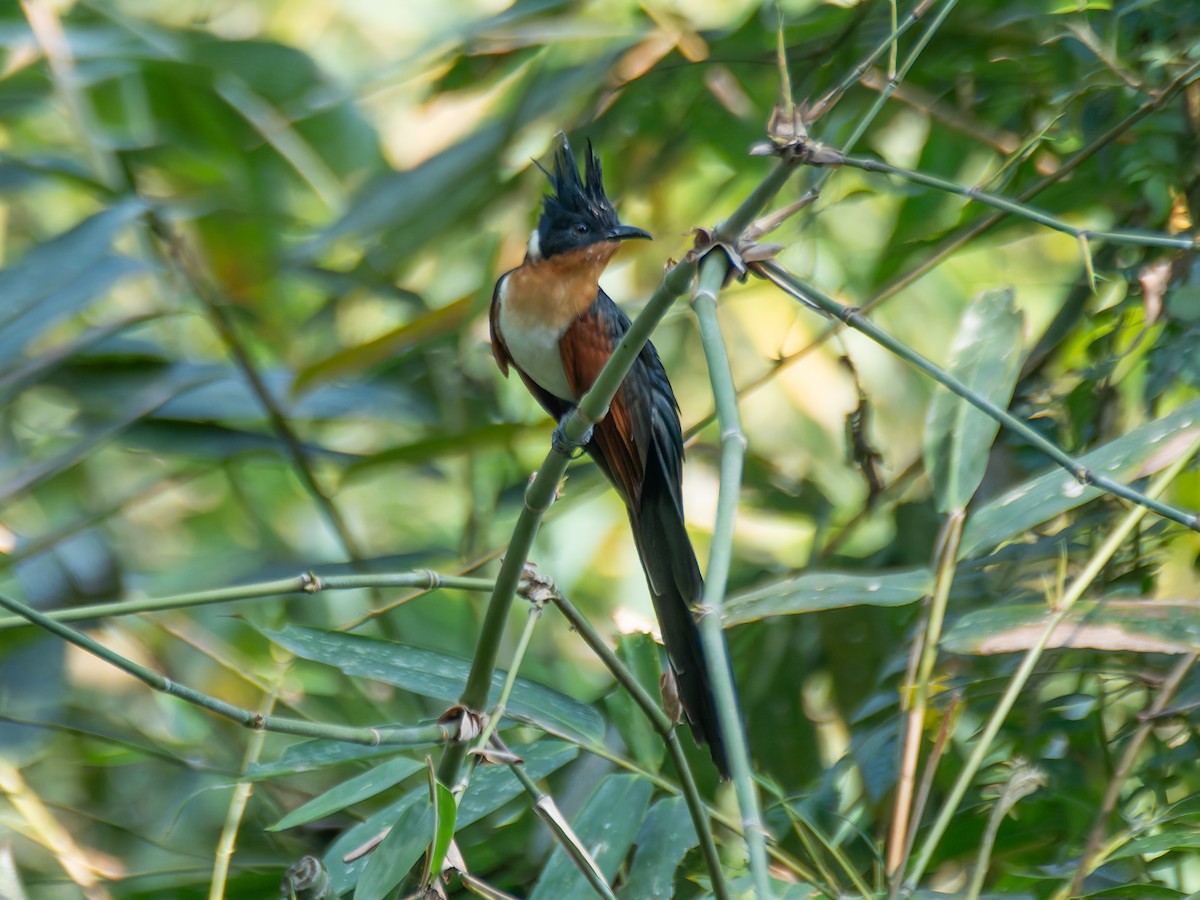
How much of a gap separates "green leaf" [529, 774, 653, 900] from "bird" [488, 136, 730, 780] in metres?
0.53

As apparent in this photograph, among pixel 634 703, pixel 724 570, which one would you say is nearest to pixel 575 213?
pixel 634 703

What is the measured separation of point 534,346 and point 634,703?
0.91 metres

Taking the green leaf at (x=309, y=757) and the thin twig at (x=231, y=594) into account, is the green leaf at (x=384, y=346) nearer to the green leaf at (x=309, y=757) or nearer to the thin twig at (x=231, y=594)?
the green leaf at (x=309, y=757)

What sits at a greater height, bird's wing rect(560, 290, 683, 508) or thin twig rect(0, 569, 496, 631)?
bird's wing rect(560, 290, 683, 508)

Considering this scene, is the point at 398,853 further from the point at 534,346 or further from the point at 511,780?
the point at 534,346

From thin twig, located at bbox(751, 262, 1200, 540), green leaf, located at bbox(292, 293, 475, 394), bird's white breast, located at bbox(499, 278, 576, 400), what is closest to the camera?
thin twig, located at bbox(751, 262, 1200, 540)

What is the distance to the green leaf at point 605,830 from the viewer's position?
1.54 meters

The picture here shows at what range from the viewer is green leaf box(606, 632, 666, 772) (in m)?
1.67

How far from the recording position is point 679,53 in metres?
2.96

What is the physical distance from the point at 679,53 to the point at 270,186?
121 cm

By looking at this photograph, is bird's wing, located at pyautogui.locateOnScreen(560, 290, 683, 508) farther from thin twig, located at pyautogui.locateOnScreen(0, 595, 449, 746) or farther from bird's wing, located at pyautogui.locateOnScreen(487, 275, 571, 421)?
thin twig, located at pyautogui.locateOnScreen(0, 595, 449, 746)

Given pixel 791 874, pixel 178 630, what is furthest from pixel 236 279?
pixel 791 874

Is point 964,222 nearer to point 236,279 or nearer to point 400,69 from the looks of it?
point 400,69

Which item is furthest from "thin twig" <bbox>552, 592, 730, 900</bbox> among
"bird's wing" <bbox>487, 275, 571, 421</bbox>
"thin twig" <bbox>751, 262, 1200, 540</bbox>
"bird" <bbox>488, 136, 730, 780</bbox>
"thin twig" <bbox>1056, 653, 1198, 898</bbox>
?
"bird's wing" <bbox>487, 275, 571, 421</bbox>
